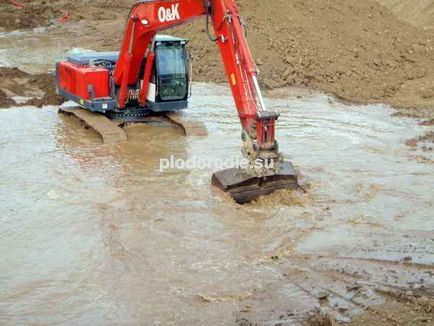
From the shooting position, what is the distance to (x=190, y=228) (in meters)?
8.49

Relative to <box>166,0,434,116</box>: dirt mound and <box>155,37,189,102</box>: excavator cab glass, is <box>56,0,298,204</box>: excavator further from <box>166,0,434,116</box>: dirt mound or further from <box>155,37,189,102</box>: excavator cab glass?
<box>166,0,434,116</box>: dirt mound

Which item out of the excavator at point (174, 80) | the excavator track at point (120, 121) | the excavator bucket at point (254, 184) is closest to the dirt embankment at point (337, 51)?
the excavator track at point (120, 121)

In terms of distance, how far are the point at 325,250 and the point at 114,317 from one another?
278 cm

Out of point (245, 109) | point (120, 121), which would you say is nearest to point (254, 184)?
point (245, 109)

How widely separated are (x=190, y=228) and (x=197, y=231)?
148 mm

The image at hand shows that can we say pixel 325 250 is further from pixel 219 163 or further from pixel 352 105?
pixel 352 105

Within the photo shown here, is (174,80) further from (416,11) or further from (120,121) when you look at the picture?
(416,11)

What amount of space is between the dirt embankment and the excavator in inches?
195

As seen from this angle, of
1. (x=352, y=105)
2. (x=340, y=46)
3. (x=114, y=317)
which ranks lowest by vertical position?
(x=114, y=317)

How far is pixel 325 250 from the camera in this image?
25.3ft

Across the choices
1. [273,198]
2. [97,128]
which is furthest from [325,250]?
[97,128]

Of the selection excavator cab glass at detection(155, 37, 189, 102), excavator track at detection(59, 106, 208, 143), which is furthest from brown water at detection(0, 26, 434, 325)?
excavator cab glass at detection(155, 37, 189, 102)

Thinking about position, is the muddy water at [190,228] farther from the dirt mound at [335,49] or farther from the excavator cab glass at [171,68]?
the dirt mound at [335,49]

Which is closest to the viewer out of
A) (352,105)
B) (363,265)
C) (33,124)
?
(363,265)
